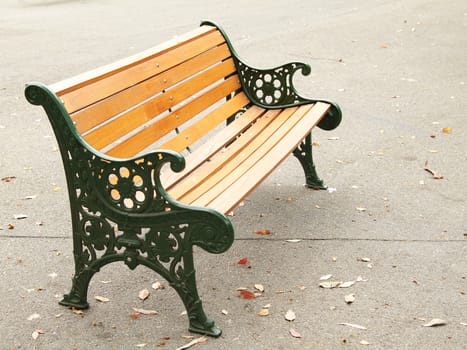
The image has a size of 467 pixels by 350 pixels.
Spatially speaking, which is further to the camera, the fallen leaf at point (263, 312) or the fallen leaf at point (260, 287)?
the fallen leaf at point (260, 287)

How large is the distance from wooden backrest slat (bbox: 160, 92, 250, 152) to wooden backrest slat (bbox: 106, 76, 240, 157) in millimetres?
Answer: 64

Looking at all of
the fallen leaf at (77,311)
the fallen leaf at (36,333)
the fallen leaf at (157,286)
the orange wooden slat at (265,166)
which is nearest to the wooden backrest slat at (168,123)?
the orange wooden slat at (265,166)

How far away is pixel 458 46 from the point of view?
11023 mm

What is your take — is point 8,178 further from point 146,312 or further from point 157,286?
point 146,312

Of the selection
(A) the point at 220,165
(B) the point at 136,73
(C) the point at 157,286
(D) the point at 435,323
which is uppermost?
(B) the point at 136,73

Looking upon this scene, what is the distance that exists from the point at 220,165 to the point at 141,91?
0.69 m

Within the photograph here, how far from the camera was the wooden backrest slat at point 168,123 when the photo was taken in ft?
14.6

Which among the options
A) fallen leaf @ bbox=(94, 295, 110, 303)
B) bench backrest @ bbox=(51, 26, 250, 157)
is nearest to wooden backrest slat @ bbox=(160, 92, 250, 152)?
bench backrest @ bbox=(51, 26, 250, 157)

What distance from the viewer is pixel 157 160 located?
3.80 m

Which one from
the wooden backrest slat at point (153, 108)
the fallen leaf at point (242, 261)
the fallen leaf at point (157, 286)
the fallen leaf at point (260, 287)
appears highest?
the wooden backrest slat at point (153, 108)

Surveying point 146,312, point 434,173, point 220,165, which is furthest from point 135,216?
point 434,173

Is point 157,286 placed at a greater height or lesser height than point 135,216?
lesser

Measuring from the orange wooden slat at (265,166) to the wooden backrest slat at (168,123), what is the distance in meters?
0.53

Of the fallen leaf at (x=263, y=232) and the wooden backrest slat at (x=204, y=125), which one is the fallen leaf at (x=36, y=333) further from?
the fallen leaf at (x=263, y=232)
